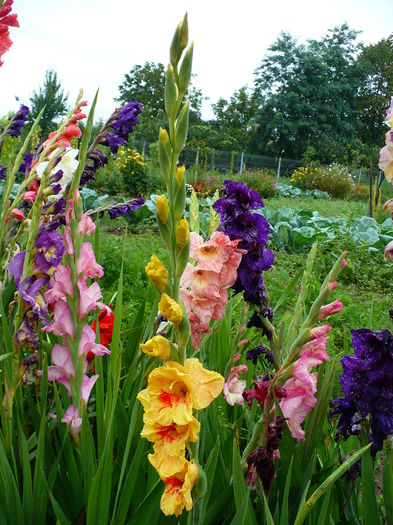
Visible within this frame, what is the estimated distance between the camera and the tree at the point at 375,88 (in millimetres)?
41878

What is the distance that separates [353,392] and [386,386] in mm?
58

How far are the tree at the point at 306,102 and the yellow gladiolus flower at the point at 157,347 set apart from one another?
121 ft

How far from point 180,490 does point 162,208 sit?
312 millimetres

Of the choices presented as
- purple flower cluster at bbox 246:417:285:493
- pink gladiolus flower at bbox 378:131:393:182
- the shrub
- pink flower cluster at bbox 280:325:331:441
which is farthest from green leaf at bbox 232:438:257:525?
the shrub

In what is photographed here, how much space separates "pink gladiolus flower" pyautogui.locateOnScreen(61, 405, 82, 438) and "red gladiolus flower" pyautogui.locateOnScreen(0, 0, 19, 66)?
2.67ft

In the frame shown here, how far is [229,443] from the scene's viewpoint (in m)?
1.16

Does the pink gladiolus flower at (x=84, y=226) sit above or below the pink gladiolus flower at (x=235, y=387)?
above

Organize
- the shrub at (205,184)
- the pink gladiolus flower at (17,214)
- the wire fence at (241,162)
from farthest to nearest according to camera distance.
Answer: the wire fence at (241,162), the shrub at (205,184), the pink gladiolus flower at (17,214)

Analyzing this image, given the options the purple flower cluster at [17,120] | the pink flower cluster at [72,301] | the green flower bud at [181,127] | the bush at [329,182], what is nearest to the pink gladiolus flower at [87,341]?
the pink flower cluster at [72,301]

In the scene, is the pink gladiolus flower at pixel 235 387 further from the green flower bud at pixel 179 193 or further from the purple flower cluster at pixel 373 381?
the green flower bud at pixel 179 193

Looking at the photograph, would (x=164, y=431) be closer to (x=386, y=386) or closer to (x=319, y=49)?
(x=386, y=386)

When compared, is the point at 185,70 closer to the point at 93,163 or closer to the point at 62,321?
the point at 62,321

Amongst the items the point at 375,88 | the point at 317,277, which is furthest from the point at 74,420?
the point at 375,88

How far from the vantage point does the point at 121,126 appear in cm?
151
